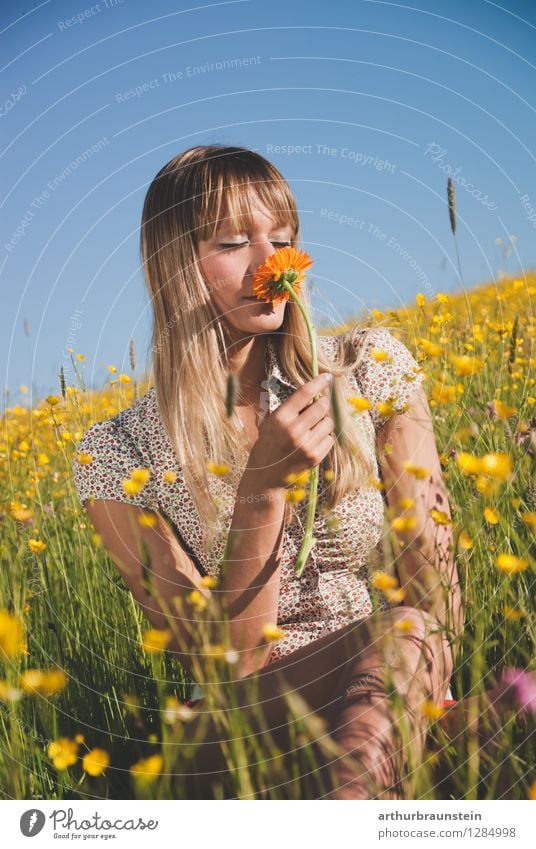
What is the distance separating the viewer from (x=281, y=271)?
1.30m

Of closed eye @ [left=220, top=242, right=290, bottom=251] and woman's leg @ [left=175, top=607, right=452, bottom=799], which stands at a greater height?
closed eye @ [left=220, top=242, right=290, bottom=251]

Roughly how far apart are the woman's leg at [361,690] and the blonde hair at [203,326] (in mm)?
308

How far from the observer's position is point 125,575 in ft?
5.21

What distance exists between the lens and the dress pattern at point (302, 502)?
1573 millimetres

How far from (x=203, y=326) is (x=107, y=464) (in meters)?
0.36

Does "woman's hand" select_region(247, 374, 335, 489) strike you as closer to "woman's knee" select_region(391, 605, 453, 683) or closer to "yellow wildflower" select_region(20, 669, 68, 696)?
"woman's knee" select_region(391, 605, 453, 683)

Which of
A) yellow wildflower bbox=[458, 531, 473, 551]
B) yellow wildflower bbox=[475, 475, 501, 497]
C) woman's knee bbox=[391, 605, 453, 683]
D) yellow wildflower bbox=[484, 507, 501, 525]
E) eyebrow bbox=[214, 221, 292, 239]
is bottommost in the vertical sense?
woman's knee bbox=[391, 605, 453, 683]

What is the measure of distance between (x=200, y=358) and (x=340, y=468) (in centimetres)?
39

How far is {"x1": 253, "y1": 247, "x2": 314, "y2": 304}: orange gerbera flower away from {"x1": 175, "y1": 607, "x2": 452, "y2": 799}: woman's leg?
55 cm

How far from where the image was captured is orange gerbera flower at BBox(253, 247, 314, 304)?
4.25ft
